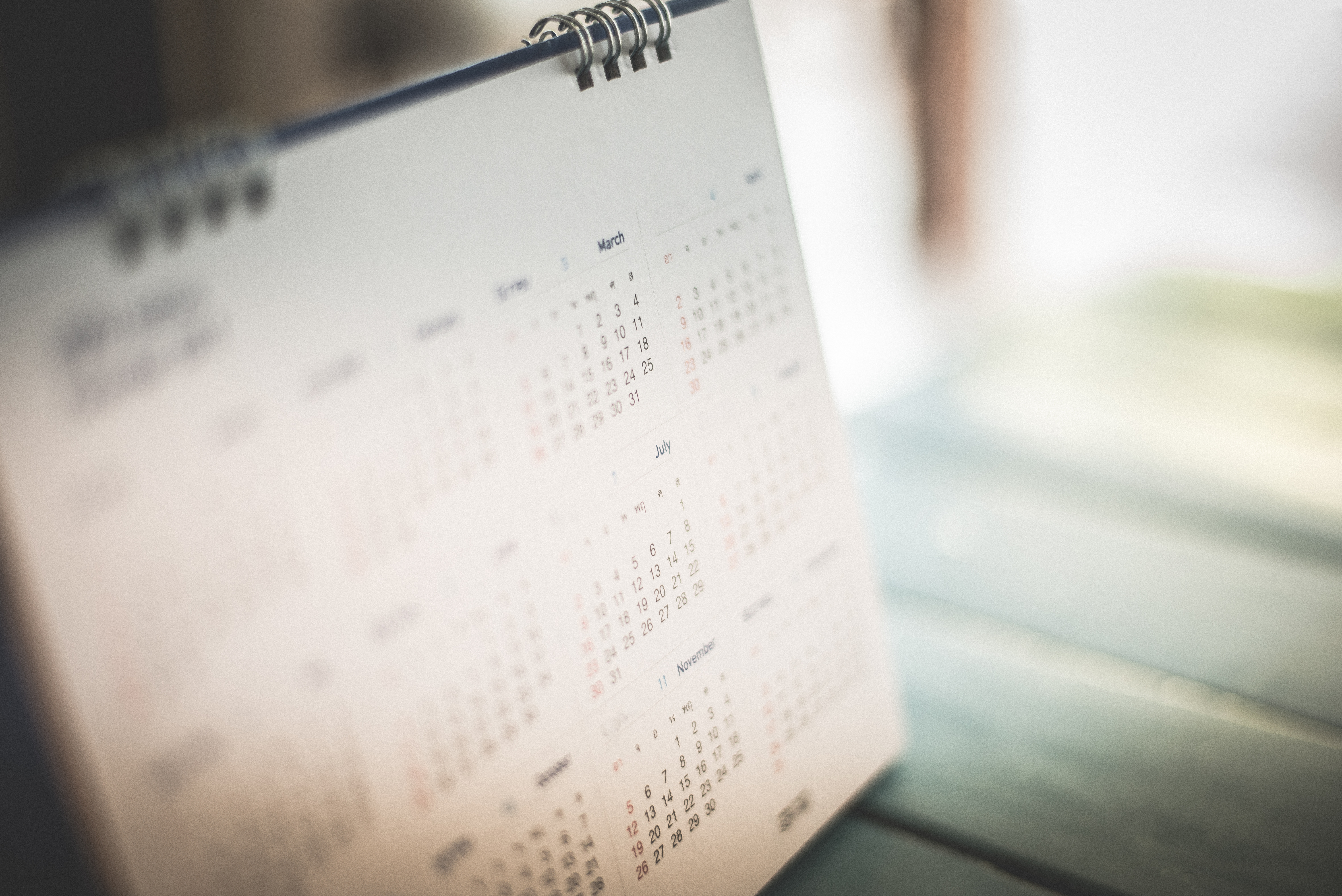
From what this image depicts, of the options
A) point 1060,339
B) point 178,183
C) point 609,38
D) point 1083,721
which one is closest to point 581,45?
point 609,38

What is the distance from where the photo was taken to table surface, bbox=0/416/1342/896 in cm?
51

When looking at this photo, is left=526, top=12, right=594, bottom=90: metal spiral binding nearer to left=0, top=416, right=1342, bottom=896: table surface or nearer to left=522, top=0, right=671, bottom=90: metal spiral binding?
left=522, top=0, right=671, bottom=90: metal spiral binding

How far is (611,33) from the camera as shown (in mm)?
434

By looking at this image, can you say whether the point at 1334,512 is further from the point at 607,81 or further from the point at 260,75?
the point at 260,75

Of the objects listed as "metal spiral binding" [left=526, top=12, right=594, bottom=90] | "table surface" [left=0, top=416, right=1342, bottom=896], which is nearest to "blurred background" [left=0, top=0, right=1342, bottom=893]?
"table surface" [left=0, top=416, right=1342, bottom=896]

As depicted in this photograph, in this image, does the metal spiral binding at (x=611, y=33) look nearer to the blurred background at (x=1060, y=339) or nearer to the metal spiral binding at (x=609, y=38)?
the metal spiral binding at (x=609, y=38)

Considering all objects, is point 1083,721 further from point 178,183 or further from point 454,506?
point 178,183

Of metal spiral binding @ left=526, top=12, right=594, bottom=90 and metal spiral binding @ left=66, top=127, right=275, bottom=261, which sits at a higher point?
metal spiral binding @ left=526, top=12, right=594, bottom=90

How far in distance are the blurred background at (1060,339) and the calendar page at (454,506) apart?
6 centimetres

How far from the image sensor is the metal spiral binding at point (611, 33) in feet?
1.40

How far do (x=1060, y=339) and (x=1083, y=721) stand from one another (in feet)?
2.04

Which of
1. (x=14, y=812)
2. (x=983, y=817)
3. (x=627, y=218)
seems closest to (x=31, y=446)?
(x=14, y=812)

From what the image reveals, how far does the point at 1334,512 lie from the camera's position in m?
0.81

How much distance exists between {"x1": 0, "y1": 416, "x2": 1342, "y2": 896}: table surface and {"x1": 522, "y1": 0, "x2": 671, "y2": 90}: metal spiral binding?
0.32 m
